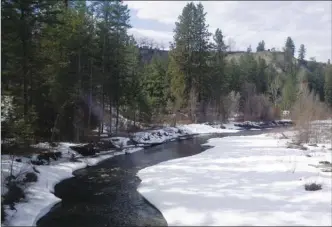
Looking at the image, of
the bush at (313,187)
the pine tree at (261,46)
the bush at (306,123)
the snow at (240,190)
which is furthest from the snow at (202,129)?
the pine tree at (261,46)

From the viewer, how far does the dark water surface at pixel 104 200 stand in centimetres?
1100

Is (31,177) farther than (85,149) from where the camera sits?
No

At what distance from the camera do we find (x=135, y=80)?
33062 mm

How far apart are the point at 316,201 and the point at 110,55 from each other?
22.1 meters

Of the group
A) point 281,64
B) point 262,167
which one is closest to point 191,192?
point 262,167

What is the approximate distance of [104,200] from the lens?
Answer: 13328mm

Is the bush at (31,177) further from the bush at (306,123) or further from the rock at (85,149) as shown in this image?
the bush at (306,123)

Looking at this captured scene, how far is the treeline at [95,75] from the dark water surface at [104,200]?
121 inches

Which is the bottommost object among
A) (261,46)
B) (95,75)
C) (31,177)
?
(31,177)

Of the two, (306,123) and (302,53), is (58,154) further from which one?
(302,53)

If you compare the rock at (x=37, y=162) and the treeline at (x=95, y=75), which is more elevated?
the treeline at (x=95, y=75)

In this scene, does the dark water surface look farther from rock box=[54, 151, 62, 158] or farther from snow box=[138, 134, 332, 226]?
rock box=[54, 151, 62, 158]

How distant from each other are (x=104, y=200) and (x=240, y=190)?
5.15 m

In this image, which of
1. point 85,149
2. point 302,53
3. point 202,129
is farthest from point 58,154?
point 302,53
